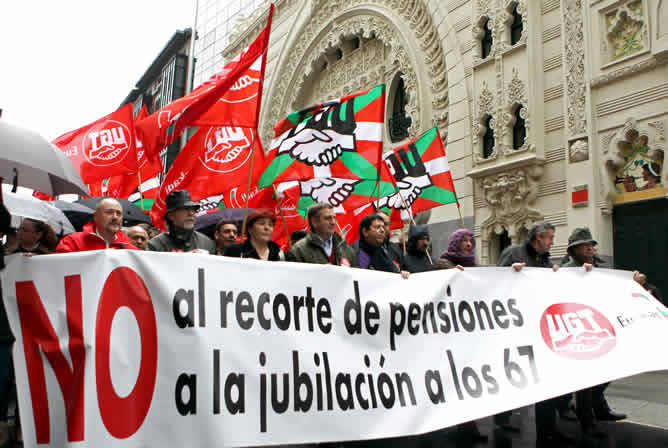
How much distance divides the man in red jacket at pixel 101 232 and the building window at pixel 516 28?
37.9ft

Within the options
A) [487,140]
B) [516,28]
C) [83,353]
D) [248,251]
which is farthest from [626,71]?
[83,353]

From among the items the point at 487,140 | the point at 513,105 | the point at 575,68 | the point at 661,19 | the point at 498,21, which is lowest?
the point at 487,140

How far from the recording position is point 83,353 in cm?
291

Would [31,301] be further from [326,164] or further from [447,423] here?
[326,164]

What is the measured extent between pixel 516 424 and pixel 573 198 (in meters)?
7.21

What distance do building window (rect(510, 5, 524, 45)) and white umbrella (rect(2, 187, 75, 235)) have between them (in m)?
10.7

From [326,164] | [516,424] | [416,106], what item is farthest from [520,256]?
[416,106]

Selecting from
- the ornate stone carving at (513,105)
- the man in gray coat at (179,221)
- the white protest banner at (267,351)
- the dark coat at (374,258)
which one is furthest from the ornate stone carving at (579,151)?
the man in gray coat at (179,221)

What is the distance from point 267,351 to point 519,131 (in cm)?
1108

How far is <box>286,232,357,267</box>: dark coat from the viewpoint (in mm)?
4660

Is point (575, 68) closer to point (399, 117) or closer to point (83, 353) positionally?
point (399, 117)

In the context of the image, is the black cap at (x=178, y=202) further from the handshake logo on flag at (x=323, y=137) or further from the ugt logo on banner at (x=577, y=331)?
the ugt logo on banner at (x=577, y=331)

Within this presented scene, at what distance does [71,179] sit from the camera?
4152mm

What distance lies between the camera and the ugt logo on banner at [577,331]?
411 centimetres
